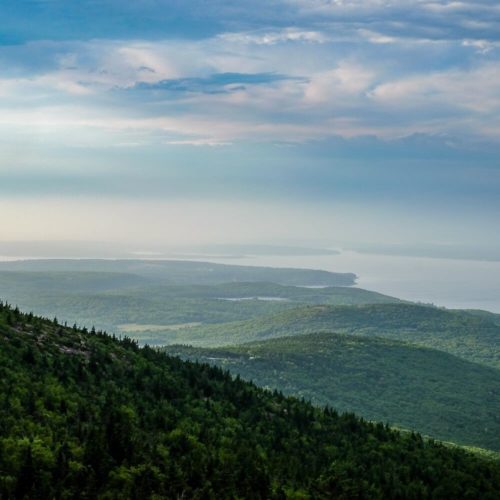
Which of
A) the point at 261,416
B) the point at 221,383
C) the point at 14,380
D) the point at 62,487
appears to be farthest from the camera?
the point at 221,383

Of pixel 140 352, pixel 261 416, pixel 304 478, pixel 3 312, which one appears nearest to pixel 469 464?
pixel 261 416

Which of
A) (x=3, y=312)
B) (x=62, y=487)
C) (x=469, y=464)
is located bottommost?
(x=469, y=464)

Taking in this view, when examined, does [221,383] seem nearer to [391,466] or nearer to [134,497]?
[391,466]

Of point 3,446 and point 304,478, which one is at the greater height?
point 3,446

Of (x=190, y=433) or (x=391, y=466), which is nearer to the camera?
Result: (x=190, y=433)

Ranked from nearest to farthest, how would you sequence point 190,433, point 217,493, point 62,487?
point 62,487, point 217,493, point 190,433

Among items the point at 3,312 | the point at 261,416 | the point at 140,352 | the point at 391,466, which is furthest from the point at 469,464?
the point at 3,312
